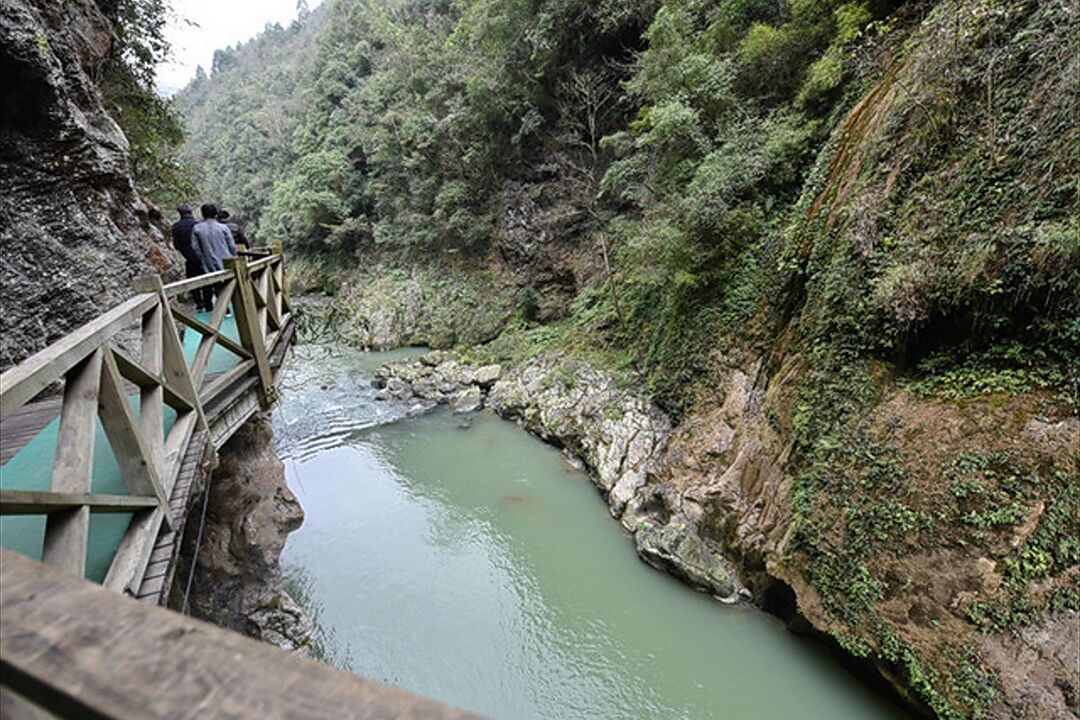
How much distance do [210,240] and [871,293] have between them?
21.3 ft

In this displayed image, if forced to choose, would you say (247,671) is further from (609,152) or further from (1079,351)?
(609,152)

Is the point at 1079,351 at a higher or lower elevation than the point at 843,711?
higher

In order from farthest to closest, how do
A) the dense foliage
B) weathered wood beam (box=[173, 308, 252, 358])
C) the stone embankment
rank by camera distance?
the dense foliage → the stone embankment → weathered wood beam (box=[173, 308, 252, 358])

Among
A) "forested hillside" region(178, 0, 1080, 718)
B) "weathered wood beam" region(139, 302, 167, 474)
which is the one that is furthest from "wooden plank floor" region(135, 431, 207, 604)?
"forested hillside" region(178, 0, 1080, 718)

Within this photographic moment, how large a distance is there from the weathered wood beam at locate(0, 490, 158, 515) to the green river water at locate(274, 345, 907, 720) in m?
3.49

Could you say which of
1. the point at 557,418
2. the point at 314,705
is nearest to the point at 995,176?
the point at 314,705

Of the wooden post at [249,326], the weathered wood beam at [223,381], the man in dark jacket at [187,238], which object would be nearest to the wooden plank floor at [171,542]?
the weathered wood beam at [223,381]

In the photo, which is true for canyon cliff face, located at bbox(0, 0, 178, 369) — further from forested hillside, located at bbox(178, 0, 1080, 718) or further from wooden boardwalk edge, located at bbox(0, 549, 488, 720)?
forested hillside, located at bbox(178, 0, 1080, 718)

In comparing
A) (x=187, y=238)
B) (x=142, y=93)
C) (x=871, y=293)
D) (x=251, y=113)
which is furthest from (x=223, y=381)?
(x=251, y=113)

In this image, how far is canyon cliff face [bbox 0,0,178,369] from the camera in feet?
10.0

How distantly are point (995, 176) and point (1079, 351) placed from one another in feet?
4.75

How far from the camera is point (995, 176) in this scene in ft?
11.8

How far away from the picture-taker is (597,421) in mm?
7824

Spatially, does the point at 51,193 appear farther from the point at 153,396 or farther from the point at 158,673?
the point at 158,673
